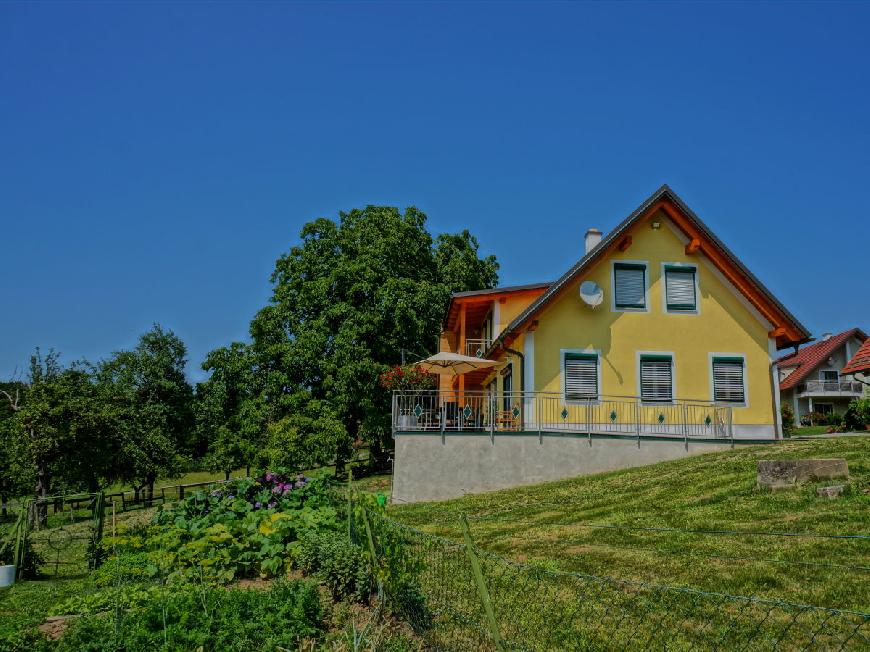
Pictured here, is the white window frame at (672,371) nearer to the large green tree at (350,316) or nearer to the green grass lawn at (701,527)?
the green grass lawn at (701,527)

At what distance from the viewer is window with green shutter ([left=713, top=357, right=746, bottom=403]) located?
1992cm

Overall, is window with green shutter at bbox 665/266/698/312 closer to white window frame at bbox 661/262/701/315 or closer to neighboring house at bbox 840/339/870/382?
white window frame at bbox 661/262/701/315

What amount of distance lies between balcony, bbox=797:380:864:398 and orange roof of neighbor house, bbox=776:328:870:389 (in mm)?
825

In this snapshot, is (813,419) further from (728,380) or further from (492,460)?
(492,460)

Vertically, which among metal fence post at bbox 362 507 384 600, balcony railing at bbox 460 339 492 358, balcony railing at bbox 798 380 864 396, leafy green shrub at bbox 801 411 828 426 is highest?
balcony railing at bbox 460 339 492 358

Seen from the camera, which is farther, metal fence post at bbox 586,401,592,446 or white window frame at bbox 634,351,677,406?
white window frame at bbox 634,351,677,406

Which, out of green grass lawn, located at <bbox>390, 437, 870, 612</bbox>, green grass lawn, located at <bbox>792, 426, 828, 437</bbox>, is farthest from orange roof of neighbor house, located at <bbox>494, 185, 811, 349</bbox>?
green grass lawn, located at <bbox>792, 426, 828, 437</bbox>

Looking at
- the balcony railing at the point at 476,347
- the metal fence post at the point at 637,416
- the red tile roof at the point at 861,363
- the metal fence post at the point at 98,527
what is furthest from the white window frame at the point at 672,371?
the metal fence post at the point at 98,527

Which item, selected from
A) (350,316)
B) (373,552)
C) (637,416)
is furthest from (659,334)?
(373,552)

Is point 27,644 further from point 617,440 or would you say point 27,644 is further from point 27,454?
point 27,454

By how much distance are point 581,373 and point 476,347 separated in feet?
25.8

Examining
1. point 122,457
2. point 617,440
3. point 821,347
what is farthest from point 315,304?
point 821,347

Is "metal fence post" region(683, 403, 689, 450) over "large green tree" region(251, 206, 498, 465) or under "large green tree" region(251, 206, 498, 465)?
under

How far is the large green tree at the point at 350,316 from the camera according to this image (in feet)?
91.7
